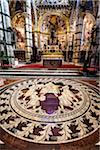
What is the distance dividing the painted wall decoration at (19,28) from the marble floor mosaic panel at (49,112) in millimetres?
8820

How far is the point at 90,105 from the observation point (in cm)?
206

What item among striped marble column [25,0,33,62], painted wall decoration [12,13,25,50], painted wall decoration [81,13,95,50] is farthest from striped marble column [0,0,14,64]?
painted wall decoration [81,13,95,50]

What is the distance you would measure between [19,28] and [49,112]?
10125mm

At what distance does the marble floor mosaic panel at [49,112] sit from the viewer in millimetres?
1498

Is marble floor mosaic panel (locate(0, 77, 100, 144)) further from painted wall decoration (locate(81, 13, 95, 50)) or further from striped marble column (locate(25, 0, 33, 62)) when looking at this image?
painted wall decoration (locate(81, 13, 95, 50))

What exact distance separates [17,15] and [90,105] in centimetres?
996

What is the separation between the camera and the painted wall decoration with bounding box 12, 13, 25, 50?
33.3 feet

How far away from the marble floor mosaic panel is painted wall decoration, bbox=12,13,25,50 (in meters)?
8.82

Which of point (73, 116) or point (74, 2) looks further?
point (74, 2)

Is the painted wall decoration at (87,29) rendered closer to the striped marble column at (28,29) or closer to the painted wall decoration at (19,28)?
the striped marble column at (28,29)

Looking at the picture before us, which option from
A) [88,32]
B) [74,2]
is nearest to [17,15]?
[74,2]

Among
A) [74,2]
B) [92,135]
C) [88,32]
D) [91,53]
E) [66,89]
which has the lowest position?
[92,135]

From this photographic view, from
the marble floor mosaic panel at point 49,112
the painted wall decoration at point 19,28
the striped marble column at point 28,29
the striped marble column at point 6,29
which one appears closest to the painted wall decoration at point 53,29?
the painted wall decoration at point 19,28

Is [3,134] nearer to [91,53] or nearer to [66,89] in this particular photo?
[66,89]
